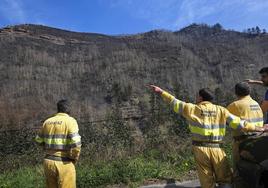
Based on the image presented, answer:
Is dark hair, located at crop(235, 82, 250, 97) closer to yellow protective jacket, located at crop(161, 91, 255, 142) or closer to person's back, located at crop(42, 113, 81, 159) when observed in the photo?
yellow protective jacket, located at crop(161, 91, 255, 142)

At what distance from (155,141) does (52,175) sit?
5.36 metres

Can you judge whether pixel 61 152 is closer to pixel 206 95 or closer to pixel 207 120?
pixel 207 120

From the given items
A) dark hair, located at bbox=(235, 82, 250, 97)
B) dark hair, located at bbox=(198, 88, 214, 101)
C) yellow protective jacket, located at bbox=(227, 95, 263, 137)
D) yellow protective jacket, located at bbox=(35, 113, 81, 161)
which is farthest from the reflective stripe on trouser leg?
dark hair, located at bbox=(235, 82, 250, 97)

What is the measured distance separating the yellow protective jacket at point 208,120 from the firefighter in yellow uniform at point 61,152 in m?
1.65

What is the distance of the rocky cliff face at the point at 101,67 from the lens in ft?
103

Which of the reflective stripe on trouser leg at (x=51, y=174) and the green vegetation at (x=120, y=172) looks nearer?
the reflective stripe on trouser leg at (x=51, y=174)

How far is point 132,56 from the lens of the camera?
43062 mm

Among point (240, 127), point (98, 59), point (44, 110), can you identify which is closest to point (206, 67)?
point (98, 59)

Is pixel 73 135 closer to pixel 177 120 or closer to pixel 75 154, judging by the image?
pixel 75 154

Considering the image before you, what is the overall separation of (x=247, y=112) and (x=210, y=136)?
3.05 feet

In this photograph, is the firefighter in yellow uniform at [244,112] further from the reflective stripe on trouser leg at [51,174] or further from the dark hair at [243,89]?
the reflective stripe on trouser leg at [51,174]

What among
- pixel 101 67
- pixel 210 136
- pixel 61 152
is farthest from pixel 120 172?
pixel 101 67

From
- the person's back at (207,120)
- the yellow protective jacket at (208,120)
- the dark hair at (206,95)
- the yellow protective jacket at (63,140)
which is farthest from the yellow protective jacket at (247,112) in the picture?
the yellow protective jacket at (63,140)

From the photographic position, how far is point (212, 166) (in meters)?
6.44
